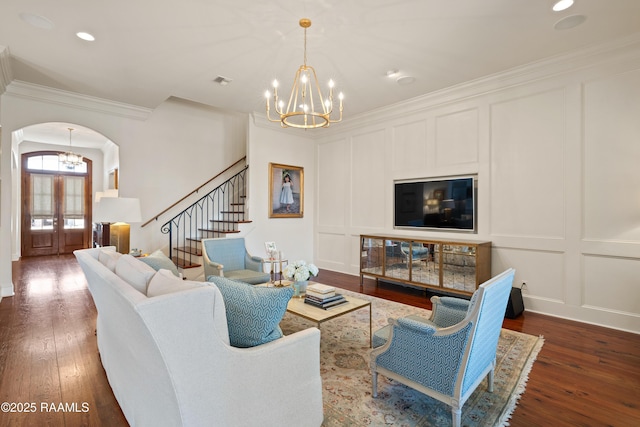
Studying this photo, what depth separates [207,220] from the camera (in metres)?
6.40

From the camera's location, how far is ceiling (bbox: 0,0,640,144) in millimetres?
2799

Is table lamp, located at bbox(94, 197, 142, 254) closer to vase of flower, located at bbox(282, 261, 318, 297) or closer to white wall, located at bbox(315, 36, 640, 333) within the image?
vase of flower, located at bbox(282, 261, 318, 297)

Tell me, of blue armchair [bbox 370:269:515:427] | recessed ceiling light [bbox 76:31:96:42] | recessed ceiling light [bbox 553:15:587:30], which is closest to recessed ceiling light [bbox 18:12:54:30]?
recessed ceiling light [bbox 76:31:96:42]

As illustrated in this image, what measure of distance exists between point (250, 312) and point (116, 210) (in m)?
2.91

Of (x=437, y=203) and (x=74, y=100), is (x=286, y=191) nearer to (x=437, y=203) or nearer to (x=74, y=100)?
(x=437, y=203)

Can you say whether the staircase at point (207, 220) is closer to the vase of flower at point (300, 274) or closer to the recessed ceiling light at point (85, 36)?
the vase of flower at point (300, 274)

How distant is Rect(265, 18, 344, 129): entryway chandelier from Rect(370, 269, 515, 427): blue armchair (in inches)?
75.5

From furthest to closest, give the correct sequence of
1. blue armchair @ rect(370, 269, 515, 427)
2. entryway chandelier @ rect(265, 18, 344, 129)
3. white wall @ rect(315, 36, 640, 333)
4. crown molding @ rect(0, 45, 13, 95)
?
1. crown molding @ rect(0, 45, 13, 95)
2. white wall @ rect(315, 36, 640, 333)
3. entryway chandelier @ rect(265, 18, 344, 129)
4. blue armchair @ rect(370, 269, 515, 427)

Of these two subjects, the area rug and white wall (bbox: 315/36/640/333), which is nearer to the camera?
the area rug

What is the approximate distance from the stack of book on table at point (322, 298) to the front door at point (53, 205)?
896 centimetres

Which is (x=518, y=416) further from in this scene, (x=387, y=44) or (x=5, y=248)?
(x=5, y=248)

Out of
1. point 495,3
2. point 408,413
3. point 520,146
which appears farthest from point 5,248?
point 520,146

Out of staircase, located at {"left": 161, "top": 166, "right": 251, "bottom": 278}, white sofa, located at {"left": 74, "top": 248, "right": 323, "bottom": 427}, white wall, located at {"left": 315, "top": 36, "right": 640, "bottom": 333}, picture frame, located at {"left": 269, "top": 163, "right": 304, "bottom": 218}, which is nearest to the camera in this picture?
white sofa, located at {"left": 74, "top": 248, "right": 323, "bottom": 427}

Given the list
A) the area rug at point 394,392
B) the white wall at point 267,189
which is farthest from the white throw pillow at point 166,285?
the white wall at point 267,189
